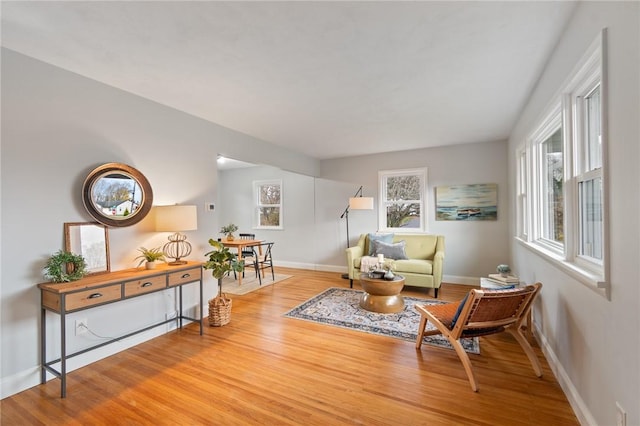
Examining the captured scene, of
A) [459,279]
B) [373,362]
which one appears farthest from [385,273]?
[459,279]

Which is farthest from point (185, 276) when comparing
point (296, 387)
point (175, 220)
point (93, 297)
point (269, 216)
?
point (269, 216)

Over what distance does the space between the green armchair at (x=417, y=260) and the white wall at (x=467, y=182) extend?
47 centimetres

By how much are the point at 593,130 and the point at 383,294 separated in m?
2.59

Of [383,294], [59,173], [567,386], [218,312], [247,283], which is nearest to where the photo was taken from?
[567,386]

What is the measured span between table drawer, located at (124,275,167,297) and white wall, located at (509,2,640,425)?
3.25 meters

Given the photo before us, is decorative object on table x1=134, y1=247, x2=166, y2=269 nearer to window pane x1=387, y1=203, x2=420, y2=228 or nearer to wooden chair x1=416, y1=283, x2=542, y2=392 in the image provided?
wooden chair x1=416, y1=283, x2=542, y2=392

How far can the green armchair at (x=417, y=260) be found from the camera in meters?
A: 4.48

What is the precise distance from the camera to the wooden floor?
187cm

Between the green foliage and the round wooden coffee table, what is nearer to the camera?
the green foliage

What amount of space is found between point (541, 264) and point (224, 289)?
4491 millimetres

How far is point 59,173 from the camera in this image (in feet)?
7.95

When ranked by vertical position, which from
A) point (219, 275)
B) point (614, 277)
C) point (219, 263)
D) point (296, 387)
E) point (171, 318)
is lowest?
point (296, 387)

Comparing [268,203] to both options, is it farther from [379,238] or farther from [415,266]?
[415,266]

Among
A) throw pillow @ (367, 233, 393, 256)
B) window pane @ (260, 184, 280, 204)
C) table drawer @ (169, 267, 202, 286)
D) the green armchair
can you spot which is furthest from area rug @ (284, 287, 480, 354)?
window pane @ (260, 184, 280, 204)
